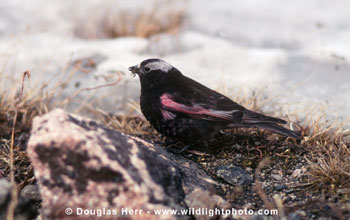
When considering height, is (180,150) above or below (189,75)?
below

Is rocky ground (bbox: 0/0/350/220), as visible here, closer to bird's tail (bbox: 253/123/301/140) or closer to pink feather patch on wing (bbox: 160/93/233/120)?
bird's tail (bbox: 253/123/301/140)

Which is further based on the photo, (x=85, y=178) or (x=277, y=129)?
(x=277, y=129)

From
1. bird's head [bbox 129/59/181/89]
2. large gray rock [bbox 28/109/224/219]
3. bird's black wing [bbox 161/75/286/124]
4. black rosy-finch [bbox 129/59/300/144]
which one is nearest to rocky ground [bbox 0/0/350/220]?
large gray rock [bbox 28/109/224/219]

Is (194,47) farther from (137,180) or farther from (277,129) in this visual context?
(137,180)

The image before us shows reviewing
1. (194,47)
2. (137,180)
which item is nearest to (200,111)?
(137,180)

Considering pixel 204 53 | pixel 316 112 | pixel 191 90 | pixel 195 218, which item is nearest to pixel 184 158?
pixel 191 90

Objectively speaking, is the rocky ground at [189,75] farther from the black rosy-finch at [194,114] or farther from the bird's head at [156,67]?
the bird's head at [156,67]

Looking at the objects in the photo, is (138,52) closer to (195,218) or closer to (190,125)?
(190,125)
